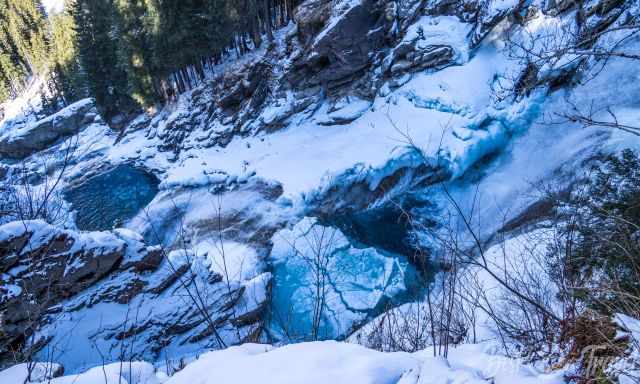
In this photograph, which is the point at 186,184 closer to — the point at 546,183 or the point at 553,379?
the point at 546,183

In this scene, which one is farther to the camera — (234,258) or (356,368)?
(234,258)

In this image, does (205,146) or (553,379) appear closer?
(553,379)

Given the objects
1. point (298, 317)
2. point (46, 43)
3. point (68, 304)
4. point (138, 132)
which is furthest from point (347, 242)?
point (46, 43)

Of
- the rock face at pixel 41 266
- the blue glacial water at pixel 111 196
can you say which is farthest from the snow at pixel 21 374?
the blue glacial water at pixel 111 196

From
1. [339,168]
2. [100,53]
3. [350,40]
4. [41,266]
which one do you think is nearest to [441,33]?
[350,40]

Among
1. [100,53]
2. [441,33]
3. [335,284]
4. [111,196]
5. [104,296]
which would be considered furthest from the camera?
[100,53]

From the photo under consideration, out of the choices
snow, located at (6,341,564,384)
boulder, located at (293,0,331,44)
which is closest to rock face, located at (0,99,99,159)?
boulder, located at (293,0,331,44)

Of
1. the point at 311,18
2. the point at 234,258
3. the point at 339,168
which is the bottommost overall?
the point at 234,258

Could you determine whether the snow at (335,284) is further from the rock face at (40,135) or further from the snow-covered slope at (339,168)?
the rock face at (40,135)

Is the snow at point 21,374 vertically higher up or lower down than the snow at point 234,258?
higher up

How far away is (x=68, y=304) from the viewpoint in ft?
20.6

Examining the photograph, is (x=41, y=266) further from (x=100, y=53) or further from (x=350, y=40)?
(x=100, y=53)

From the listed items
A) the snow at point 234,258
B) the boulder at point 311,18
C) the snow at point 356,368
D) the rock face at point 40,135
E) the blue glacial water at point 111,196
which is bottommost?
the blue glacial water at point 111,196

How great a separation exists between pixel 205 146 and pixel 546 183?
57.1 ft
